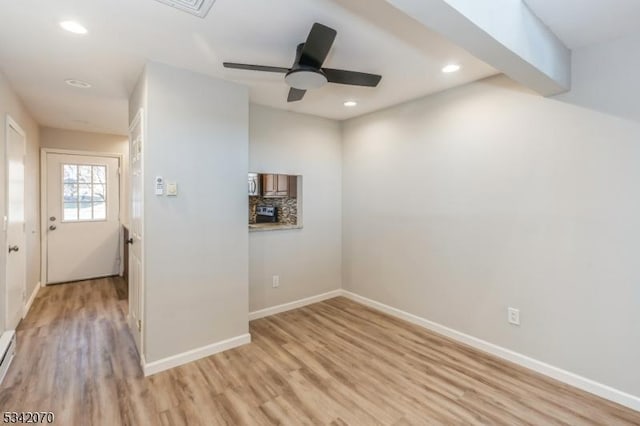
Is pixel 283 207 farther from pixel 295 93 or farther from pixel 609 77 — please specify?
pixel 609 77

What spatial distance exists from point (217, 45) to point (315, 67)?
Answer: 72cm

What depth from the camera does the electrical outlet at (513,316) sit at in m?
2.61

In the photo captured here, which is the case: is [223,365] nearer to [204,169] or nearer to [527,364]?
[204,169]

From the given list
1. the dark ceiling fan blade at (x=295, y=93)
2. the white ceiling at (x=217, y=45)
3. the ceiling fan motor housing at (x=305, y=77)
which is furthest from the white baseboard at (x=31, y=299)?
the ceiling fan motor housing at (x=305, y=77)

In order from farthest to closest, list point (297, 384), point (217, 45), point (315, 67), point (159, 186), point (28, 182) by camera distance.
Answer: point (28, 182) < point (159, 186) < point (297, 384) < point (217, 45) < point (315, 67)

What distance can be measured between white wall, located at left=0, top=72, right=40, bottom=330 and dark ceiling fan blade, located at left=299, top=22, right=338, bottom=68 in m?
2.64

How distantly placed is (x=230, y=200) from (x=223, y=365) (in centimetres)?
139

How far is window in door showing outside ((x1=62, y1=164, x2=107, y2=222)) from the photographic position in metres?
4.92

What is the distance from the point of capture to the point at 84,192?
200 inches

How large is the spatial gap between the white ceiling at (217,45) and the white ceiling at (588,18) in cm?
52

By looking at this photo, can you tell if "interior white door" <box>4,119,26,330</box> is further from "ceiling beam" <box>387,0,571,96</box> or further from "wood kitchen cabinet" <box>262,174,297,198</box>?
"ceiling beam" <box>387,0,571,96</box>

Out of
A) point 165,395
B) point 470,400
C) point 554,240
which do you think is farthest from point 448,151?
point 165,395

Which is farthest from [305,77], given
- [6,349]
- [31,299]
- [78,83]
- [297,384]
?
[31,299]

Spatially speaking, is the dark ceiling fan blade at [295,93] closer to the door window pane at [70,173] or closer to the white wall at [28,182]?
the white wall at [28,182]
